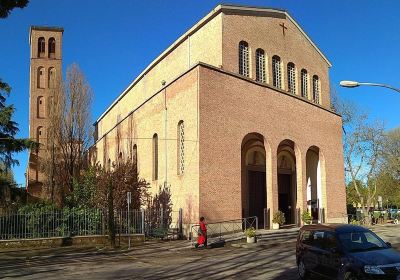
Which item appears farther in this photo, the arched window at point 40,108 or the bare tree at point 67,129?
the arched window at point 40,108

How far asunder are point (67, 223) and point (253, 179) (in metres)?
14.6

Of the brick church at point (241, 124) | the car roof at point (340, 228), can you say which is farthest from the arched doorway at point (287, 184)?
the car roof at point (340, 228)

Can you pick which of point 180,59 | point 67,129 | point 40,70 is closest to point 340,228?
point 180,59

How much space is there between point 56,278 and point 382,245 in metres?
9.24

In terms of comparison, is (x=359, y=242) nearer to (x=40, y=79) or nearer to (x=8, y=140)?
(x=8, y=140)

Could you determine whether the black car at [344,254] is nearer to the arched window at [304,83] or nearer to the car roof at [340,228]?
the car roof at [340,228]

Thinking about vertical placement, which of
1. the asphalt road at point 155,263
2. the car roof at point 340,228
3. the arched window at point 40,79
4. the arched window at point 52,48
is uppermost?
the arched window at point 52,48

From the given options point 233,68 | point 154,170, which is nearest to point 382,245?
point 233,68

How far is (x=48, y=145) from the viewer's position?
40.2 metres

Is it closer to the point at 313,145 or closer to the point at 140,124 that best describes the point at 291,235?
the point at 313,145

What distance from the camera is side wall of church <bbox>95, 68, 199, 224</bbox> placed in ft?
83.8

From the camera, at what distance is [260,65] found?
3241cm

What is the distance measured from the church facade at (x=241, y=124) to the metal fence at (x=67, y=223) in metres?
2.84

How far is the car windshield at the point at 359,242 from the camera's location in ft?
34.8
